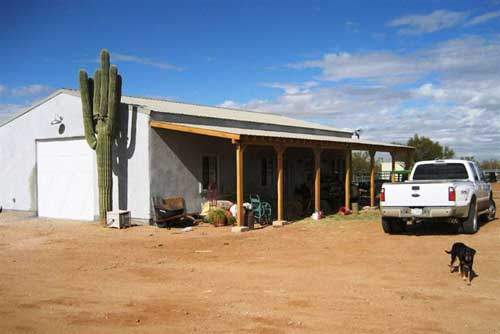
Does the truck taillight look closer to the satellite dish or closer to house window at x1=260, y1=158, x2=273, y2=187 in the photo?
house window at x1=260, y1=158, x2=273, y2=187

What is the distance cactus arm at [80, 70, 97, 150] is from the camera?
16328 millimetres

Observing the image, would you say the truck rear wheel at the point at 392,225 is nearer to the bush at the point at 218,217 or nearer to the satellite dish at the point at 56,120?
the bush at the point at 218,217

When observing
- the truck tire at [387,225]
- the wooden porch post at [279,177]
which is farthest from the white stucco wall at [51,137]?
the truck tire at [387,225]

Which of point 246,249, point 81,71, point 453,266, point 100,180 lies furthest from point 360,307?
point 81,71

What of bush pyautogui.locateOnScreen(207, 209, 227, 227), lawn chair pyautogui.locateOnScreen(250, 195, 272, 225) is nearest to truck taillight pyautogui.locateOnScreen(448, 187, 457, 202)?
lawn chair pyautogui.locateOnScreen(250, 195, 272, 225)

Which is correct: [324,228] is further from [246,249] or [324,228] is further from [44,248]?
[44,248]

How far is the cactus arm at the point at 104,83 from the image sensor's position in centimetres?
1577

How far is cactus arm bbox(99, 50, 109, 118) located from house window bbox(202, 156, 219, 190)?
3.71m

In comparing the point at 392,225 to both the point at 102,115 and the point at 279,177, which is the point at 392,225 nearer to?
the point at 279,177

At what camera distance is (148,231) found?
14.9 m

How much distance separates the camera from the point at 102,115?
52.9 feet

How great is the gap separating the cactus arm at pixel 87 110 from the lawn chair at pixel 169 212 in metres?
2.97

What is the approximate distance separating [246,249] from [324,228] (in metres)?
4.23

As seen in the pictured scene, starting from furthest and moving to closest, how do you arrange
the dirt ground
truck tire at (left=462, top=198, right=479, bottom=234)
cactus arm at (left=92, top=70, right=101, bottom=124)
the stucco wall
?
cactus arm at (left=92, top=70, right=101, bottom=124)
the stucco wall
truck tire at (left=462, top=198, right=479, bottom=234)
the dirt ground
